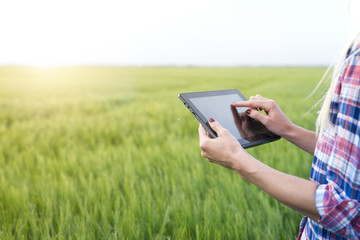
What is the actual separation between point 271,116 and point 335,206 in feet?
1.35

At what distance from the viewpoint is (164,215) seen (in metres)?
1.49

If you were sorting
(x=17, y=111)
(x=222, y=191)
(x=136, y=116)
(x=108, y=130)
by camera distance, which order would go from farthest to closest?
(x=17, y=111), (x=136, y=116), (x=108, y=130), (x=222, y=191)

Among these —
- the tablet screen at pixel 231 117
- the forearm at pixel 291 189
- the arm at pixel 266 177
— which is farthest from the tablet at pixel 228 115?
the forearm at pixel 291 189

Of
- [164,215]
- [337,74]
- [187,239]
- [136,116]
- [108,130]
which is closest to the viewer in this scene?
[337,74]

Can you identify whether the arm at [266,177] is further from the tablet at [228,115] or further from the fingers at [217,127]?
the tablet at [228,115]

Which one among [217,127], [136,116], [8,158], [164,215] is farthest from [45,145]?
[217,127]

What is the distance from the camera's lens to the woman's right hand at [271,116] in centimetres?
94

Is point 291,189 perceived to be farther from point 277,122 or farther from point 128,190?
point 128,190

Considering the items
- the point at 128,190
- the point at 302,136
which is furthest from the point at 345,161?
the point at 128,190

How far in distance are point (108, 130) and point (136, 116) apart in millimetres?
862

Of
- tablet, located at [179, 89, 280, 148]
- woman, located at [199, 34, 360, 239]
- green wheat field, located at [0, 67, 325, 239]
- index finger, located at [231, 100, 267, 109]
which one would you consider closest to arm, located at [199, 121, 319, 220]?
woman, located at [199, 34, 360, 239]

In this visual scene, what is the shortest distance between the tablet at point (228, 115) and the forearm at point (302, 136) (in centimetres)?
5

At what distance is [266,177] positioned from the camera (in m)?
0.62

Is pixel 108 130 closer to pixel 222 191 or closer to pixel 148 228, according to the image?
pixel 222 191
